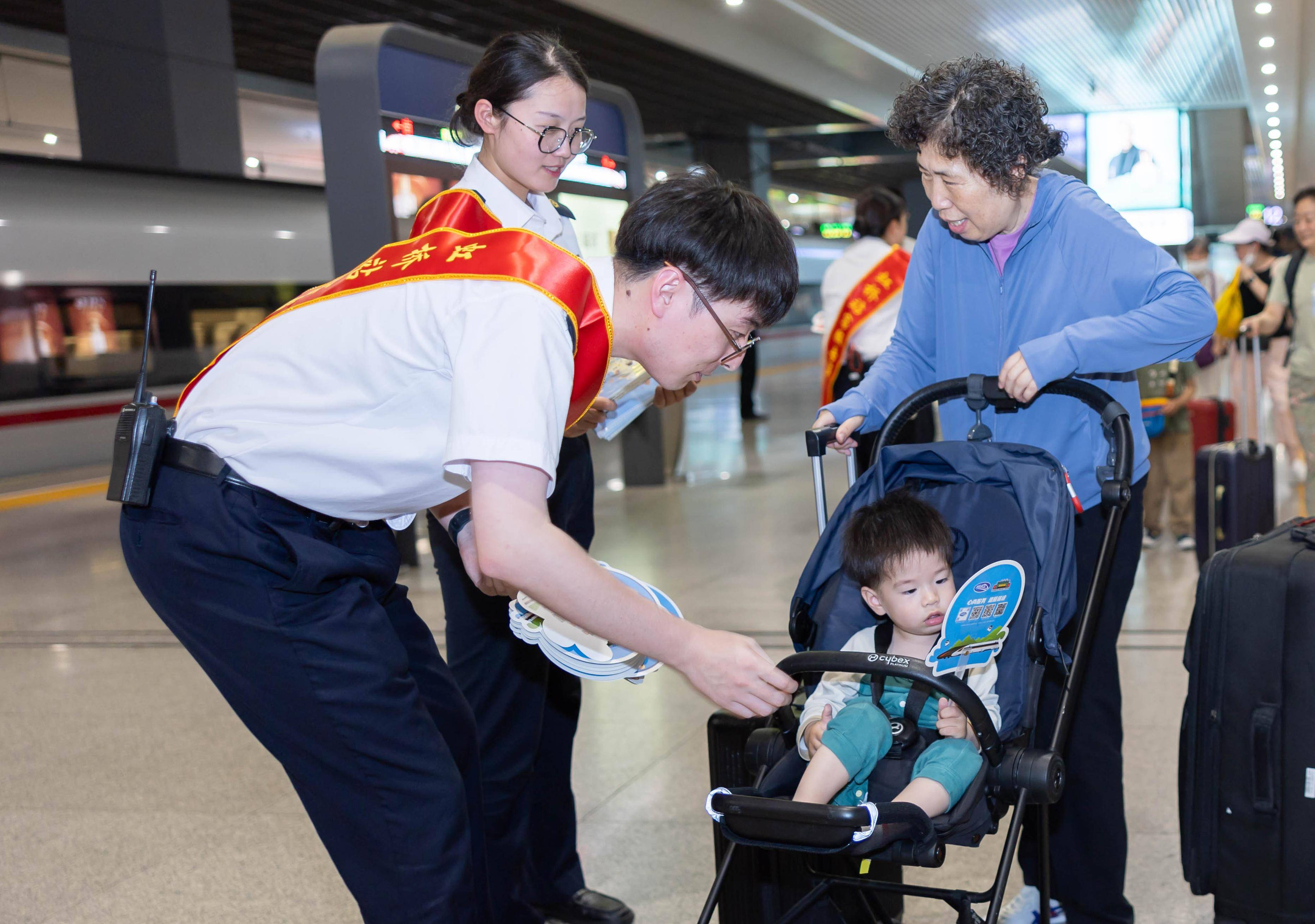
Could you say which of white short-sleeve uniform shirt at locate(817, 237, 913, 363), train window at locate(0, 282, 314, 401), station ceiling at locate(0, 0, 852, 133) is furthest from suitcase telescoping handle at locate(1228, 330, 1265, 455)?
station ceiling at locate(0, 0, 852, 133)

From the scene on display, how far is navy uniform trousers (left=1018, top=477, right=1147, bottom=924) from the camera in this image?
2086mm

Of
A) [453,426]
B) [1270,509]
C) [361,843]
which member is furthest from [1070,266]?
[1270,509]

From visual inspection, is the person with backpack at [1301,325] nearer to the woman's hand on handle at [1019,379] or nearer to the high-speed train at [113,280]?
the woman's hand on handle at [1019,379]

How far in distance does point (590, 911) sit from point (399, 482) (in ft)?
4.27

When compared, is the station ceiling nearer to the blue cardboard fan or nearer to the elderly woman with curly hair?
the elderly woman with curly hair

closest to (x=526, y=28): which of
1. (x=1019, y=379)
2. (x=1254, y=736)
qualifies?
(x=1019, y=379)

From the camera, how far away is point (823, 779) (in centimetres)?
161

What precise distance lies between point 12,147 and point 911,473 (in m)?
12.8

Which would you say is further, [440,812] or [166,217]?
[166,217]

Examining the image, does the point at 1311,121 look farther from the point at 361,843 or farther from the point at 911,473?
the point at 361,843

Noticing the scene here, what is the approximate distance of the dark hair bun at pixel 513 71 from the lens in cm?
203

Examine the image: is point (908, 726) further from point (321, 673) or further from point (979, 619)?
point (321, 673)

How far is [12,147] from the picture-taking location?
12.0m

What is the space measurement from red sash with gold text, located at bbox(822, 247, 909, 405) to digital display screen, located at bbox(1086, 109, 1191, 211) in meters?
7.33
